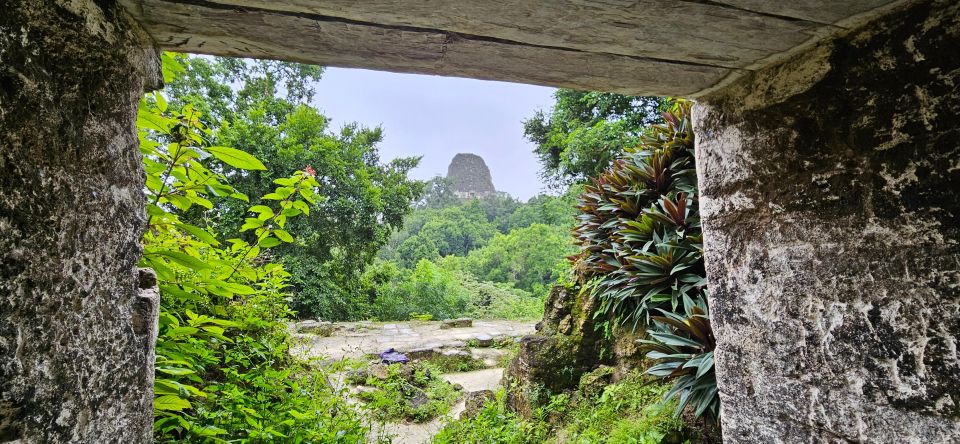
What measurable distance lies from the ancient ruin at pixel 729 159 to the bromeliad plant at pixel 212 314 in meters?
0.28

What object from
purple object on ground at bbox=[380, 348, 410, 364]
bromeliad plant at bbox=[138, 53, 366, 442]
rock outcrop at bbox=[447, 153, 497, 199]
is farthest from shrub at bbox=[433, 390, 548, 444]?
rock outcrop at bbox=[447, 153, 497, 199]

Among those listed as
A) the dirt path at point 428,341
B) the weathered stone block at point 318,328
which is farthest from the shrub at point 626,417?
the weathered stone block at point 318,328

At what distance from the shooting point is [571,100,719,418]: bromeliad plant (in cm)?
236

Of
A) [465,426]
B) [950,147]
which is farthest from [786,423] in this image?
[465,426]

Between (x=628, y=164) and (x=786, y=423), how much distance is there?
8.13ft

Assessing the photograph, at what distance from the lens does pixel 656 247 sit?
2795mm

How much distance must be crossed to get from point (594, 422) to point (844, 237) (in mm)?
2168

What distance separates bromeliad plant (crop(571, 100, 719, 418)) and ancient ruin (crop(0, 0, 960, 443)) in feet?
3.56

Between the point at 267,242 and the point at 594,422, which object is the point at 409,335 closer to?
the point at 594,422

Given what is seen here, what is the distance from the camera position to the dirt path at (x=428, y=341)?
18.6 feet

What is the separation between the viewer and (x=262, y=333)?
2174 mm

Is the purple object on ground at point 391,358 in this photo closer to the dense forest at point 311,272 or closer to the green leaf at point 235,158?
the dense forest at point 311,272

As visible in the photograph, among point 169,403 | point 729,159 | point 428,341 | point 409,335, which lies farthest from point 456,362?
point 729,159

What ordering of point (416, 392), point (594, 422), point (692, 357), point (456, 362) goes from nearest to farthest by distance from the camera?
1. point (692, 357)
2. point (594, 422)
3. point (416, 392)
4. point (456, 362)
